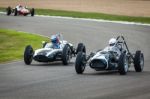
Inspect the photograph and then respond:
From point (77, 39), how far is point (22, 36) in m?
4.24

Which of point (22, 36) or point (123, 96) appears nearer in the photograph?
point (123, 96)

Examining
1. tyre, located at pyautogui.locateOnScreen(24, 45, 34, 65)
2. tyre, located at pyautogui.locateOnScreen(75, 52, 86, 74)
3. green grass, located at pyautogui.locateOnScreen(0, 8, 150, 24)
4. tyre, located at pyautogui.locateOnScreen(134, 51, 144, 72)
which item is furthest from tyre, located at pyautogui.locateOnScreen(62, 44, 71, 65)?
green grass, located at pyautogui.locateOnScreen(0, 8, 150, 24)

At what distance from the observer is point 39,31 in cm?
4619

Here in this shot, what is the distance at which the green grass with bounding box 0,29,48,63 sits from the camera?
2996 cm

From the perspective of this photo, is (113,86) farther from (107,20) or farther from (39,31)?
(107,20)

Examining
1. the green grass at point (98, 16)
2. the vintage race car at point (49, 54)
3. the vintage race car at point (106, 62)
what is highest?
the vintage race car at point (106, 62)

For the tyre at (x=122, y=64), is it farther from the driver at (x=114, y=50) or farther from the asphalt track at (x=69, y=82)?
the driver at (x=114, y=50)

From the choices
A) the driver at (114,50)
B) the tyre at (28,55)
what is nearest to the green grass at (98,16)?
the tyre at (28,55)

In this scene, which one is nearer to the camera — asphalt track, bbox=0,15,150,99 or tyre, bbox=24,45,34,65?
asphalt track, bbox=0,15,150,99

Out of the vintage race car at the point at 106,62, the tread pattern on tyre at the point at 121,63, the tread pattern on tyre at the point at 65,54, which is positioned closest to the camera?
the tread pattern on tyre at the point at 121,63

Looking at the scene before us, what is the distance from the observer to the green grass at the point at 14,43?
2996cm

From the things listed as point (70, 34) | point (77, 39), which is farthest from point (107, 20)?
point (77, 39)

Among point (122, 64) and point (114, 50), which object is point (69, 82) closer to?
point (122, 64)

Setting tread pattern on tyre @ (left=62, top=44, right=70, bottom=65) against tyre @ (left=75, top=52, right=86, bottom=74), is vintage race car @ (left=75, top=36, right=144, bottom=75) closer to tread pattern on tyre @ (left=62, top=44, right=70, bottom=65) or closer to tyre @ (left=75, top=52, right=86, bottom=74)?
tyre @ (left=75, top=52, right=86, bottom=74)
